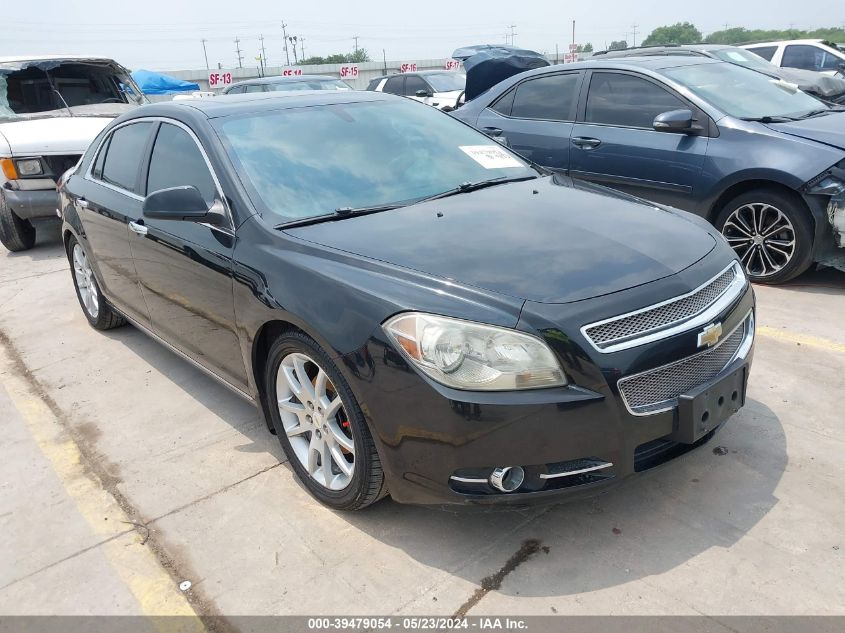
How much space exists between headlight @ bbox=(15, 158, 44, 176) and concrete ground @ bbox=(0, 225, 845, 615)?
4379 millimetres

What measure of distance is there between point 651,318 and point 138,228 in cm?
279

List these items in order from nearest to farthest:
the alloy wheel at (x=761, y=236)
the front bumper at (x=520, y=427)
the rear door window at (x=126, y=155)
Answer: the front bumper at (x=520, y=427) < the rear door window at (x=126, y=155) < the alloy wheel at (x=761, y=236)

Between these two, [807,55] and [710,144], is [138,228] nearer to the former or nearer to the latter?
[710,144]

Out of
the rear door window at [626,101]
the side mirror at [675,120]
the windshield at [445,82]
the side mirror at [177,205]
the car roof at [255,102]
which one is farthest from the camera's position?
the windshield at [445,82]

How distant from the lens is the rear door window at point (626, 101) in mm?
5613

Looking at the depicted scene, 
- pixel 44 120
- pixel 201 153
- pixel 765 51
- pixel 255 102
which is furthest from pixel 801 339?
pixel 765 51

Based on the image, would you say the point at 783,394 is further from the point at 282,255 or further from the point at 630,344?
the point at 282,255

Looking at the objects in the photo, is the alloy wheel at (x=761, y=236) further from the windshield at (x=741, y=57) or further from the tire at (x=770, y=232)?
the windshield at (x=741, y=57)

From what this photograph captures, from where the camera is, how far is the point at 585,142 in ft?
19.6

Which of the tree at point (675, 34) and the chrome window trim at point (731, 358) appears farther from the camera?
the tree at point (675, 34)

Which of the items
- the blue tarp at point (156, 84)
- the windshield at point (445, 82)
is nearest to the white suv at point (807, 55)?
the windshield at point (445, 82)

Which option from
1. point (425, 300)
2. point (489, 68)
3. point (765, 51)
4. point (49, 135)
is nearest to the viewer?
point (425, 300)

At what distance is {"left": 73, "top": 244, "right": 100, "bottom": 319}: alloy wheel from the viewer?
A: 508 cm

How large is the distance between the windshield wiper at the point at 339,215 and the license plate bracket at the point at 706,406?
4.91ft
